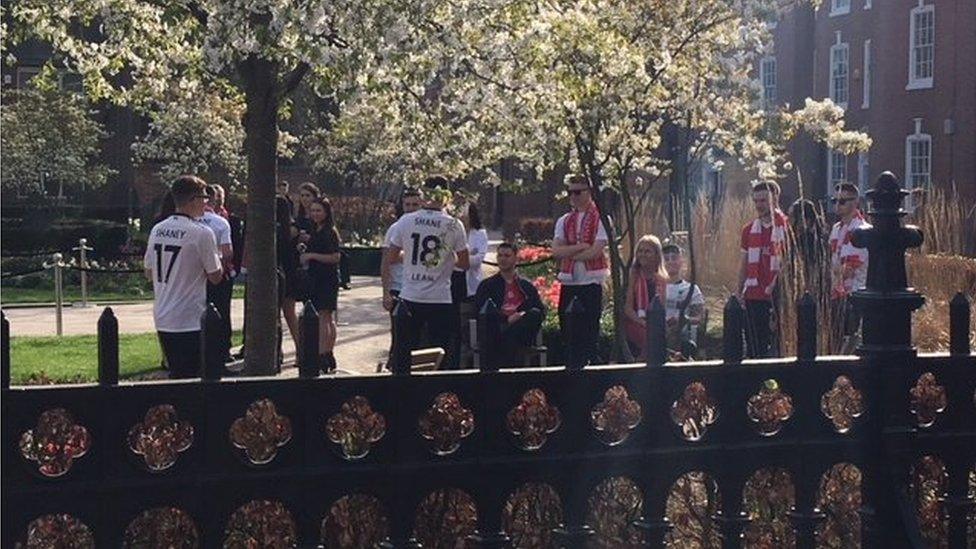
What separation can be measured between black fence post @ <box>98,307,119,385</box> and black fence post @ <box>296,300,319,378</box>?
1.21 feet

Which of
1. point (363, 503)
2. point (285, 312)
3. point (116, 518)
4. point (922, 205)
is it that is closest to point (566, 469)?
point (116, 518)

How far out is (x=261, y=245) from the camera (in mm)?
12008

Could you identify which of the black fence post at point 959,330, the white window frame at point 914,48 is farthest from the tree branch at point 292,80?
the white window frame at point 914,48

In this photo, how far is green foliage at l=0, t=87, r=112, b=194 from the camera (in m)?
35.9

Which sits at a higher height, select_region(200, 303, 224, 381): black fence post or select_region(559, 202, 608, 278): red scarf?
select_region(559, 202, 608, 278): red scarf

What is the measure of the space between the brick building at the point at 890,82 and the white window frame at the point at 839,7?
0.12 feet

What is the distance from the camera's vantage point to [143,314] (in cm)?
2120

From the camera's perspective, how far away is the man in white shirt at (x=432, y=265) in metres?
11.0

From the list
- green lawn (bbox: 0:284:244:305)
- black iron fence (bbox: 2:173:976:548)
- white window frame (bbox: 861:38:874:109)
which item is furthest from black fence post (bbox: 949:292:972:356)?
white window frame (bbox: 861:38:874:109)

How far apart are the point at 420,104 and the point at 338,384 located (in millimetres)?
7250

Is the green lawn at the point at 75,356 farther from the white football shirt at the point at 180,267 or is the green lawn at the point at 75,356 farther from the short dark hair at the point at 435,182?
the short dark hair at the point at 435,182

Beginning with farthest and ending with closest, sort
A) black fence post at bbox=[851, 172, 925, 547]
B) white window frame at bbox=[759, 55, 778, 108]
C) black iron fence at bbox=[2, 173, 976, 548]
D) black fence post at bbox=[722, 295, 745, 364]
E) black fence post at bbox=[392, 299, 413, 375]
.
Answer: white window frame at bbox=[759, 55, 778, 108] < black fence post at bbox=[851, 172, 925, 547] < black fence post at bbox=[722, 295, 745, 364] < black fence post at bbox=[392, 299, 413, 375] < black iron fence at bbox=[2, 173, 976, 548]

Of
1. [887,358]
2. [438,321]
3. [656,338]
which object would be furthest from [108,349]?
[438,321]

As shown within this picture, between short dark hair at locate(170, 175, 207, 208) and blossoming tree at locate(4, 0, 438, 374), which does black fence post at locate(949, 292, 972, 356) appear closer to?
blossoming tree at locate(4, 0, 438, 374)
